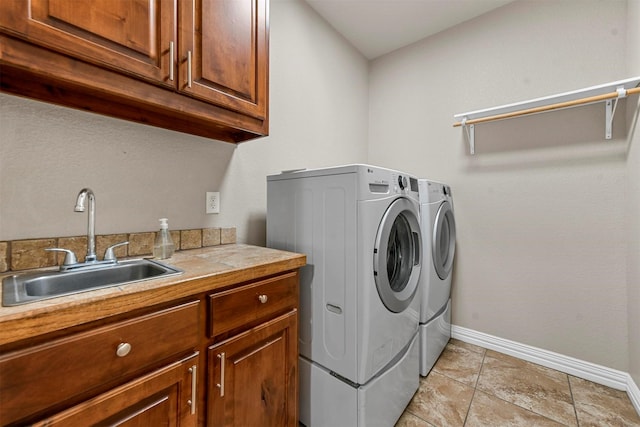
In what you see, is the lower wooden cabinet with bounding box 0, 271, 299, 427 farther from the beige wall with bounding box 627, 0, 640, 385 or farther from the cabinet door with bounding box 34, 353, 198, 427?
the beige wall with bounding box 627, 0, 640, 385

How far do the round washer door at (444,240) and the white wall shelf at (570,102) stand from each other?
74cm

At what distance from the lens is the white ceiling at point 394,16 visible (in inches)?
83.4

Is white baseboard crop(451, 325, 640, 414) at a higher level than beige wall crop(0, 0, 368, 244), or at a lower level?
lower

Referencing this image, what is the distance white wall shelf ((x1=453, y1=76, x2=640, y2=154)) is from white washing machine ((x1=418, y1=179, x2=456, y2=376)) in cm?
63

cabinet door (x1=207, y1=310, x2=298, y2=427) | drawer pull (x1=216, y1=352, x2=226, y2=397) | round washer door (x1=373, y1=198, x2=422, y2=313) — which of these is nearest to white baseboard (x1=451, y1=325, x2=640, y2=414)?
round washer door (x1=373, y1=198, x2=422, y2=313)

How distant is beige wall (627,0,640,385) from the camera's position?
4.98ft

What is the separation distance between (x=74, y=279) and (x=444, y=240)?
220 cm

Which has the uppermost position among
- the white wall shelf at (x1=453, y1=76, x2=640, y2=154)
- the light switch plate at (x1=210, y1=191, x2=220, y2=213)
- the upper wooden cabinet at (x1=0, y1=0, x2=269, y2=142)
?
the white wall shelf at (x1=453, y1=76, x2=640, y2=154)

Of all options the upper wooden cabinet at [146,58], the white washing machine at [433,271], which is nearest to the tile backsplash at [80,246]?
the upper wooden cabinet at [146,58]

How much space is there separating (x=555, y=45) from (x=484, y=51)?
0.46m

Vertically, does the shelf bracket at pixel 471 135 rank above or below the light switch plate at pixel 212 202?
above

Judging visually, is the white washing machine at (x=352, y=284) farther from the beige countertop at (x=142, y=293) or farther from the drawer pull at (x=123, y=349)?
the drawer pull at (x=123, y=349)

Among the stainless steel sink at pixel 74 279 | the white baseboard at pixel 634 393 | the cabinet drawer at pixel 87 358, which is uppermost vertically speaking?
the stainless steel sink at pixel 74 279

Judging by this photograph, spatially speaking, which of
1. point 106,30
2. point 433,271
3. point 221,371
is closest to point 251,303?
point 221,371
